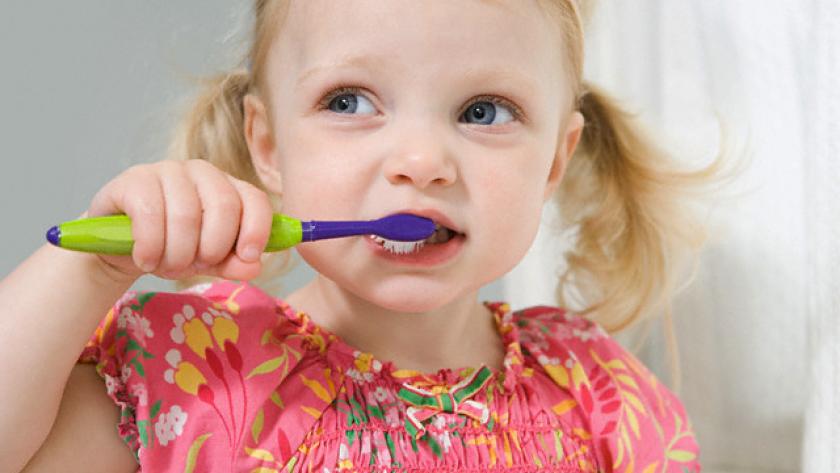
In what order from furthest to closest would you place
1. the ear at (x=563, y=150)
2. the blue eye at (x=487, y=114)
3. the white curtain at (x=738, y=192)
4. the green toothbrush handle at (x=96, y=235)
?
the white curtain at (x=738, y=192)
the ear at (x=563, y=150)
the blue eye at (x=487, y=114)
the green toothbrush handle at (x=96, y=235)

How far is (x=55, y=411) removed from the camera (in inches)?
27.4

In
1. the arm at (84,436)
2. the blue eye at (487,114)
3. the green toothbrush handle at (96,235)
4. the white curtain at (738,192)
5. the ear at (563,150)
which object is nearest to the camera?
the green toothbrush handle at (96,235)

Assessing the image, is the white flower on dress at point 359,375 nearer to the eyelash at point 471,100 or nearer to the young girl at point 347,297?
the young girl at point 347,297

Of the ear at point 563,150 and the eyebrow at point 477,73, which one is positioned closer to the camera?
the eyebrow at point 477,73

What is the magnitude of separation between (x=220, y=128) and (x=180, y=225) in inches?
14.0

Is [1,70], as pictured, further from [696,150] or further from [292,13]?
[696,150]

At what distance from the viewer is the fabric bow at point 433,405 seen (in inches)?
32.5

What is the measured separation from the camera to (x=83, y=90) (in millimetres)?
1077

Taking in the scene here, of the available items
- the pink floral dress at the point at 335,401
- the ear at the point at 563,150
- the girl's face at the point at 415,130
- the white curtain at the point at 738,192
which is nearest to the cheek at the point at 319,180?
the girl's face at the point at 415,130

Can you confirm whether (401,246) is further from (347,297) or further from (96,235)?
(96,235)

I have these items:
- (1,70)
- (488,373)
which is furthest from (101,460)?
(1,70)

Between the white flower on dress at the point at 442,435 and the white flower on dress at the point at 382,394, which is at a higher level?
the white flower on dress at the point at 382,394

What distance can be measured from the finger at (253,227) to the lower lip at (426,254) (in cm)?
12

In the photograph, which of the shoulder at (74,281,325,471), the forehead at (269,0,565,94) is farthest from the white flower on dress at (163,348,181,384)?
the forehead at (269,0,565,94)
